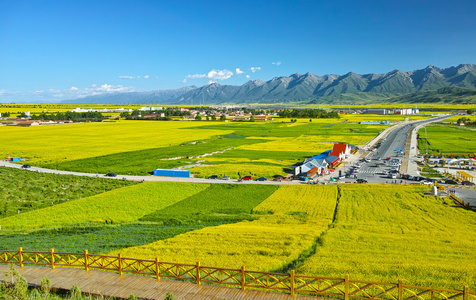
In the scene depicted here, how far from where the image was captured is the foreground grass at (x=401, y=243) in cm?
1750

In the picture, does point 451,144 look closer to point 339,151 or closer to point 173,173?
point 339,151

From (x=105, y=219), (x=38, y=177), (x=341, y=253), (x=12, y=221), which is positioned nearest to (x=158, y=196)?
(x=105, y=219)

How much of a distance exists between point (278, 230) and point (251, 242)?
4.00 m

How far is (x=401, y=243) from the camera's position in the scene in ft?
74.9

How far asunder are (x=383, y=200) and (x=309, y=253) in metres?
20.4

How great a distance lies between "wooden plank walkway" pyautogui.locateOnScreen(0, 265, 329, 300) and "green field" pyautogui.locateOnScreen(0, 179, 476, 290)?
5.08 metres

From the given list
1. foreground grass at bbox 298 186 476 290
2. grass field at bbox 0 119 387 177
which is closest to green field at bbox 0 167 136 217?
grass field at bbox 0 119 387 177

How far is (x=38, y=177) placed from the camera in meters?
50.2

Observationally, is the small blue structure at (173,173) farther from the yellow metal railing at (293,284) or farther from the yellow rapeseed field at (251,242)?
the yellow metal railing at (293,284)

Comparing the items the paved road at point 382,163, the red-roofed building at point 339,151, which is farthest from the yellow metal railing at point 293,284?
the red-roofed building at point 339,151

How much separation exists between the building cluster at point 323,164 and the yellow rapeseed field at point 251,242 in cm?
1934

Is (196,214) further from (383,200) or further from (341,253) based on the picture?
(383,200)

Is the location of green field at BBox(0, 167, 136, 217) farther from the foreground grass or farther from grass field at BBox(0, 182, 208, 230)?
the foreground grass

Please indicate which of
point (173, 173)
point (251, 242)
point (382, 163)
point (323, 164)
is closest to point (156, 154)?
point (173, 173)
